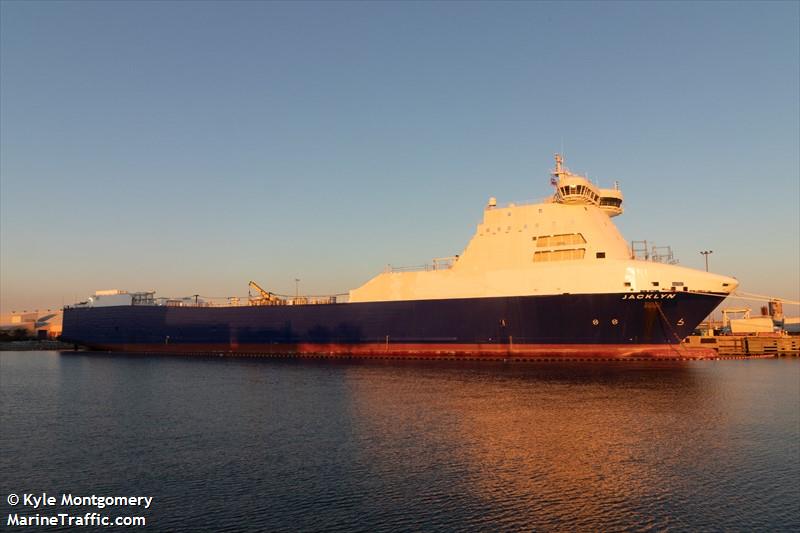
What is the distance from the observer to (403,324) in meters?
54.3

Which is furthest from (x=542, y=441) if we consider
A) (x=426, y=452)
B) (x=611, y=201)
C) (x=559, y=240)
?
(x=611, y=201)

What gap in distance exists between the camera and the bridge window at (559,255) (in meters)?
47.6

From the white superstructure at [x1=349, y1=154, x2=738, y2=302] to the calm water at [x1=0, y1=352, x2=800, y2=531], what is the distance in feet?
30.6

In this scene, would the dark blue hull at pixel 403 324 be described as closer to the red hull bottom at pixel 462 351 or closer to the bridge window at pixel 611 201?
the red hull bottom at pixel 462 351

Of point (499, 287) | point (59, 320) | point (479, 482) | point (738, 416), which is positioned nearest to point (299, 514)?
point (479, 482)

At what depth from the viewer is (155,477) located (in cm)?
1767

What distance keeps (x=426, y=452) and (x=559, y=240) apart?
33.4m

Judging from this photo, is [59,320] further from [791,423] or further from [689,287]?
[791,423]

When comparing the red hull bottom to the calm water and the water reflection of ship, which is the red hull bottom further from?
the water reflection of ship

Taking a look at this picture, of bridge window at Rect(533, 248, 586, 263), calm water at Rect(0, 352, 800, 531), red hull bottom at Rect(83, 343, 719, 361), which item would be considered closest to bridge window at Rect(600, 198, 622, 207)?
bridge window at Rect(533, 248, 586, 263)

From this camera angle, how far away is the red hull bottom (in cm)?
4466

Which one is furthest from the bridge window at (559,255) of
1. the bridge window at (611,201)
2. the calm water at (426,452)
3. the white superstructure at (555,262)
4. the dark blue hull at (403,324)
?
the calm water at (426,452)

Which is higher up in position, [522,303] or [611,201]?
[611,201]

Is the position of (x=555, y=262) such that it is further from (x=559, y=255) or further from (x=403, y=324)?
(x=403, y=324)
